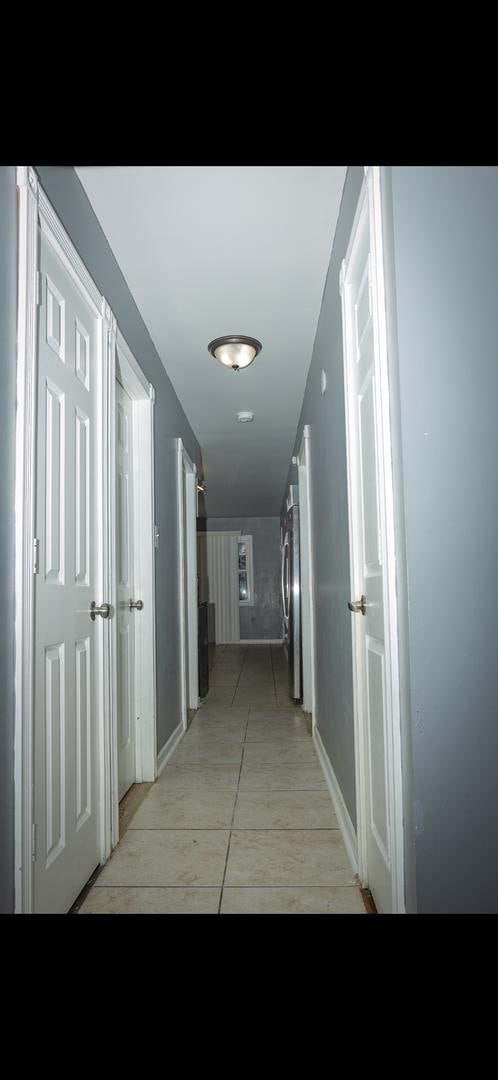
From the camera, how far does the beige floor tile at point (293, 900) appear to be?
167 cm

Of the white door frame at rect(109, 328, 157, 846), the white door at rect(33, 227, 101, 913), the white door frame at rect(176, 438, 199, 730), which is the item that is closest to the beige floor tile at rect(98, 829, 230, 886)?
the white door at rect(33, 227, 101, 913)

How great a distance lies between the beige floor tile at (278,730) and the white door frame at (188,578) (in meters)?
0.47

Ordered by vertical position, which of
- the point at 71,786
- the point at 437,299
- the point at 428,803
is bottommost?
the point at 71,786

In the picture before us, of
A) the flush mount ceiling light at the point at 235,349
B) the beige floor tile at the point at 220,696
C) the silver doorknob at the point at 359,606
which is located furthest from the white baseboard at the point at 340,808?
the flush mount ceiling light at the point at 235,349

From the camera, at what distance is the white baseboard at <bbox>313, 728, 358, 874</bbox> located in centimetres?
198

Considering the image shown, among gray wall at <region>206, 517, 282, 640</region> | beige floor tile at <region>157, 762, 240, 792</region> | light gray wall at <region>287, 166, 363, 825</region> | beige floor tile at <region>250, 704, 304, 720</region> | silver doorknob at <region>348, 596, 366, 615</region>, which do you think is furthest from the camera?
gray wall at <region>206, 517, 282, 640</region>

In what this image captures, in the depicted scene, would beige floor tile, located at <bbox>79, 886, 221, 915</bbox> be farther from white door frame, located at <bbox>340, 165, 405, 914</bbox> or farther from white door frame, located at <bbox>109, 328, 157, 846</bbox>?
white door frame, located at <bbox>109, 328, 157, 846</bbox>

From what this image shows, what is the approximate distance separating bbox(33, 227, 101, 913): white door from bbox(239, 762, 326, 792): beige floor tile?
40.4 inches

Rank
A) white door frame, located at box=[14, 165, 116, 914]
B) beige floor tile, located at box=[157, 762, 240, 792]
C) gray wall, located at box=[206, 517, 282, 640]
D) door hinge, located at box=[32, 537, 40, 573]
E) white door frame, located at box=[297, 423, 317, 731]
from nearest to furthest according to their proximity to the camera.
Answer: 1. white door frame, located at box=[14, 165, 116, 914]
2. door hinge, located at box=[32, 537, 40, 573]
3. beige floor tile, located at box=[157, 762, 240, 792]
4. white door frame, located at box=[297, 423, 317, 731]
5. gray wall, located at box=[206, 517, 282, 640]
